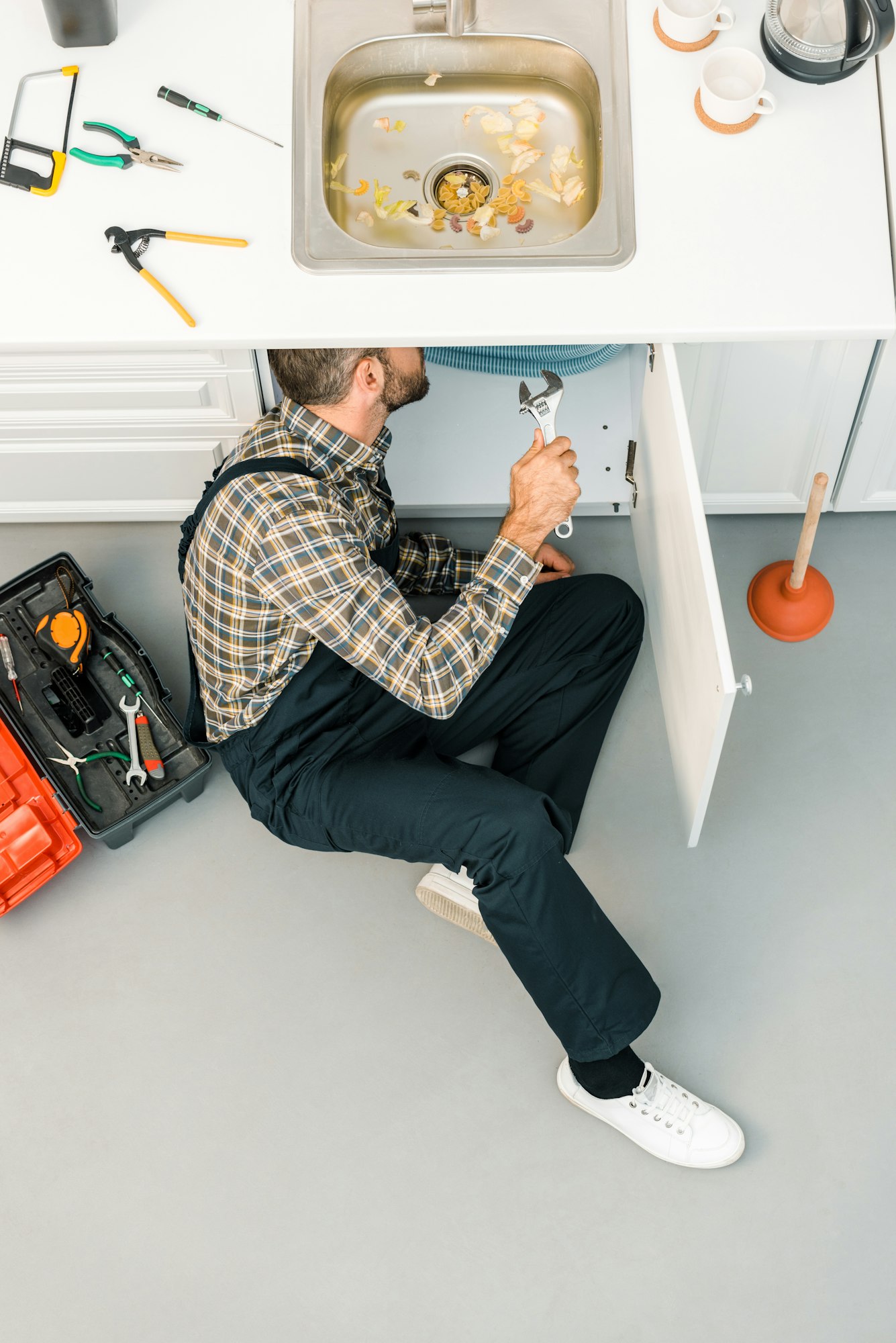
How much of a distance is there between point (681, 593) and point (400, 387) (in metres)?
0.52

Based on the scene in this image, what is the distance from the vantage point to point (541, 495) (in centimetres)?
177

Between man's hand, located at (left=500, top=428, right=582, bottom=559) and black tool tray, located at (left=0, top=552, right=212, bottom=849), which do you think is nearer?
man's hand, located at (left=500, top=428, right=582, bottom=559)

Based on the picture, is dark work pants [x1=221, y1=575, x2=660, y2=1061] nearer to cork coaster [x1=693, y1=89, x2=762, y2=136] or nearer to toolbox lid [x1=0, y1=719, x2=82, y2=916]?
toolbox lid [x1=0, y1=719, x2=82, y2=916]

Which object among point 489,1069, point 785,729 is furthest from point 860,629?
point 489,1069

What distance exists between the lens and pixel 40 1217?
1917 mm

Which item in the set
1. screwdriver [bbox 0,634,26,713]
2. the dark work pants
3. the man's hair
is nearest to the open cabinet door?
the dark work pants

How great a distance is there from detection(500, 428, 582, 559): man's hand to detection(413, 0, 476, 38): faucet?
2.32 feet

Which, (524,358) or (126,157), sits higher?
(126,157)

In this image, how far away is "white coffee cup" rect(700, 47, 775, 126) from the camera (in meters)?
1.70

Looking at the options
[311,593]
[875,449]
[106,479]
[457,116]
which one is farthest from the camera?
[106,479]

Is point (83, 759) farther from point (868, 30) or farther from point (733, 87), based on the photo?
point (868, 30)

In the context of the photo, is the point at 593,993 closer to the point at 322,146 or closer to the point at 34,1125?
the point at 34,1125

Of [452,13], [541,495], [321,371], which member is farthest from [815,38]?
[321,371]

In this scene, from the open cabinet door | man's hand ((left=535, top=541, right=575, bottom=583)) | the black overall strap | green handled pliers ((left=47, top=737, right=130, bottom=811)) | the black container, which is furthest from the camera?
man's hand ((left=535, top=541, right=575, bottom=583))
